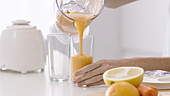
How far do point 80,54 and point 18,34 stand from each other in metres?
0.38

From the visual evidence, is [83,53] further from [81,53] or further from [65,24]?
[65,24]

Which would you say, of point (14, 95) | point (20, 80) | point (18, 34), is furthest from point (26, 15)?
point (14, 95)

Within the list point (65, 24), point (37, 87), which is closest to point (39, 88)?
point (37, 87)

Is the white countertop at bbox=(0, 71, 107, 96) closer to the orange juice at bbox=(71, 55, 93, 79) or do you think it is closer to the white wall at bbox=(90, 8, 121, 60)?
the orange juice at bbox=(71, 55, 93, 79)

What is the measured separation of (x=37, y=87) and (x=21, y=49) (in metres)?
0.32

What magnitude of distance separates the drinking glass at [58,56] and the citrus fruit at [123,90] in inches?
14.8

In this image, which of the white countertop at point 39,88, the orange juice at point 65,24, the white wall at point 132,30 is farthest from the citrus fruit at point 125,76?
the white wall at point 132,30

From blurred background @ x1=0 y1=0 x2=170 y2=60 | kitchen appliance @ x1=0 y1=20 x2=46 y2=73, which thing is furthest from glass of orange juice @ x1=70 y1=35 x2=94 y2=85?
blurred background @ x1=0 y1=0 x2=170 y2=60

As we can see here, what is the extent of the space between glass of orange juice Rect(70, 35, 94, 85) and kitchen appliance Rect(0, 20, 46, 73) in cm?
29

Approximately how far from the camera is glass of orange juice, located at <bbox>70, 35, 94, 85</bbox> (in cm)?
119

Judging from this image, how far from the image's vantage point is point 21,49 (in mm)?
1428

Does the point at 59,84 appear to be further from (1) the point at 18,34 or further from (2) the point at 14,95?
(1) the point at 18,34

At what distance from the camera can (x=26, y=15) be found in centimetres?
262

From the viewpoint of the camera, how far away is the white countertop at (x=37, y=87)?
108cm
